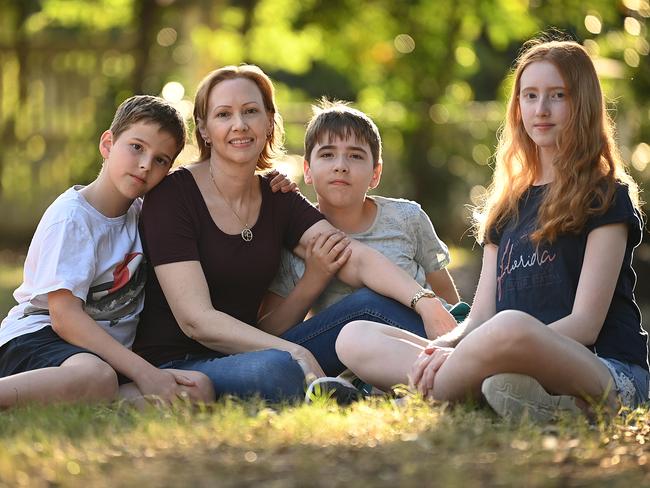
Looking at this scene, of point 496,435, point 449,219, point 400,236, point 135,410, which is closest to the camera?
point 496,435

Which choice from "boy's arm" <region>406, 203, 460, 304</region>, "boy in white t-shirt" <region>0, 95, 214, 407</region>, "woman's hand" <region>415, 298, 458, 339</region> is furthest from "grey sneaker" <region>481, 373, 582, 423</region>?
"boy's arm" <region>406, 203, 460, 304</region>

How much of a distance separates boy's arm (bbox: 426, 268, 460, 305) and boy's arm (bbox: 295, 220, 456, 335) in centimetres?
41

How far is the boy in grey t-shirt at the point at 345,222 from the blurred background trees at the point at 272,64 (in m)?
6.74

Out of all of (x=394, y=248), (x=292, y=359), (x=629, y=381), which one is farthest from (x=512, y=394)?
(x=394, y=248)

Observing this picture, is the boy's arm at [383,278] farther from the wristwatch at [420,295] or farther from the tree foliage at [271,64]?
the tree foliage at [271,64]

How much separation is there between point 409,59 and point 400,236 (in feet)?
27.9

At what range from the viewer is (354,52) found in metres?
13.3

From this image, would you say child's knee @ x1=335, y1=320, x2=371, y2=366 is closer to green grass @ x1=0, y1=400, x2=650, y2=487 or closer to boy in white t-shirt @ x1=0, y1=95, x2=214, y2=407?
green grass @ x1=0, y1=400, x2=650, y2=487

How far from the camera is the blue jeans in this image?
4.49 metres

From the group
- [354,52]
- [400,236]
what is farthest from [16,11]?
[400,236]

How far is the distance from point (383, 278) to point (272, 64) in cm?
1003

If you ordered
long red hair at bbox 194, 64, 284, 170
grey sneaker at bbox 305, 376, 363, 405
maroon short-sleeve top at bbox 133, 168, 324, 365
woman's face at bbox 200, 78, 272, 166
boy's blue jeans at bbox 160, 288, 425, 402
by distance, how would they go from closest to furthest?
1. grey sneaker at bbox 305, 376, 363, 405
2. boy's blue jeans at bbox 160, 288, 425, 402
3. maroon short-sleeve top at bbox 133, 168, 324, 365
4. woman's face at bbox 200, 78, 272, 166
5. long red hair at bbox 194, 64, 284, 170

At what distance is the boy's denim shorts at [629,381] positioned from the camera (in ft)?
12.3

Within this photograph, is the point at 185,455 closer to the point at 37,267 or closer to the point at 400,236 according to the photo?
the point at 37,267
